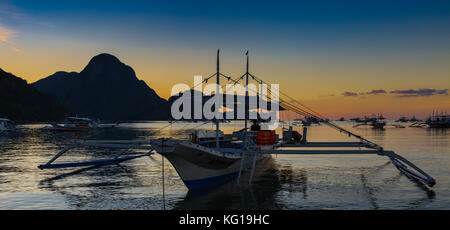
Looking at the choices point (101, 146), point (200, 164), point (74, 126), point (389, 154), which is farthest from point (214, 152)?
point (74, 126)

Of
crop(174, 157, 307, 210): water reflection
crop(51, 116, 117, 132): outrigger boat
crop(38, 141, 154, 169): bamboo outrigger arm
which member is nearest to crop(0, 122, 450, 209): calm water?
crop(174, 157, 307, 210): water reflection

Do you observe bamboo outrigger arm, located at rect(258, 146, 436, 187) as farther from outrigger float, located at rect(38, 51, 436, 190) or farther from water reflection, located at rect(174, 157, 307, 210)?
water reflection, located at rect(174, 157, 307, 210)

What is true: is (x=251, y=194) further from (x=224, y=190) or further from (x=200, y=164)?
(x=200, y=164)

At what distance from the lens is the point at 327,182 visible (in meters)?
26.1

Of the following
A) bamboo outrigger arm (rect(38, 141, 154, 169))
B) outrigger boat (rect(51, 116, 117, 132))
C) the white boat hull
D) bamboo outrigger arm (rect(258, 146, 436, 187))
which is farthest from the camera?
outrigger boat (rect(51, 116, 117, 132))

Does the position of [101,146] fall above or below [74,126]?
above

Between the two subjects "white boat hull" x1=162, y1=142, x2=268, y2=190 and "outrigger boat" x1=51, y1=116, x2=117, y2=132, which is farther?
"outrigger boat" x1=51, y1=116, x2=117, y2=132

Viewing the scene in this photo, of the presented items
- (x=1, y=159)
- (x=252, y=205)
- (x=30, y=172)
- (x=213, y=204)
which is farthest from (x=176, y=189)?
(x=1, y=159)

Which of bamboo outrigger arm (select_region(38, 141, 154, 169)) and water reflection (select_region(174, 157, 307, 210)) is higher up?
bamboo outrigger arm (select_region(38, 141, 154, 169))

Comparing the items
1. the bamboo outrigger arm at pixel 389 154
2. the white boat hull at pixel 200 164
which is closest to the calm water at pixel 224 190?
the bamboo outrigger arm at pixel 389 154

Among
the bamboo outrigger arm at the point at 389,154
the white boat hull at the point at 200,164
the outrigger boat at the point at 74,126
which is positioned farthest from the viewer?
the outrigger boat at the point at 74,126

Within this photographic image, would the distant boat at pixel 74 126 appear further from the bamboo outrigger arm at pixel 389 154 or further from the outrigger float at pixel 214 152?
the bamboo outrigger arm at pixel 389 154

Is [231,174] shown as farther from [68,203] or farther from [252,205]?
[68,203]
